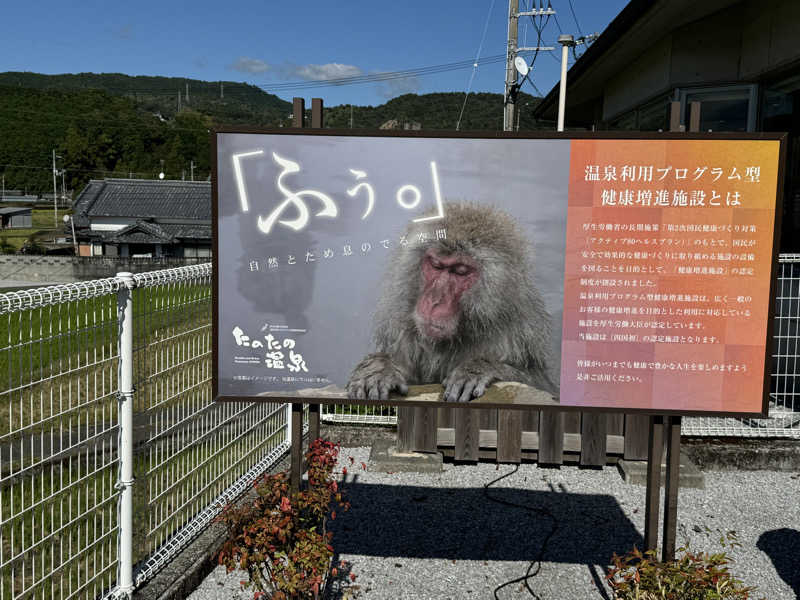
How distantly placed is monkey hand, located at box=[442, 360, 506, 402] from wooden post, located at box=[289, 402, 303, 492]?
36.1 inches

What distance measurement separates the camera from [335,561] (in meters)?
4.58

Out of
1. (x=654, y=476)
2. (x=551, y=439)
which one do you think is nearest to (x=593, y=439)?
(x=551, y=439)

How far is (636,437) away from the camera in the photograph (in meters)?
6.06

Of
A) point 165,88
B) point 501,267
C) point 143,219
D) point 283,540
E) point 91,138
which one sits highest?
point 165,88

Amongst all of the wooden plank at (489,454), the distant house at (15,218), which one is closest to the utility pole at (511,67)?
the wooden plank at (489,454)

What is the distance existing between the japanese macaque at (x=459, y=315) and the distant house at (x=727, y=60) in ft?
17.3

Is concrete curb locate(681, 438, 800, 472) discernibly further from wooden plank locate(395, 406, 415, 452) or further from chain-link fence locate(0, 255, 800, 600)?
chain-link fence locate(0, 255, 800, 600)

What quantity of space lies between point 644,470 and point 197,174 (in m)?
106

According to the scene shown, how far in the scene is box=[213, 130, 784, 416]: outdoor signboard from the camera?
3.52 meters

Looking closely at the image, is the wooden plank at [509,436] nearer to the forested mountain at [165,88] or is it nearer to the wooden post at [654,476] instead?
the wooden post at [654,476]

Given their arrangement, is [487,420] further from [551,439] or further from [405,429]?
[405,429]

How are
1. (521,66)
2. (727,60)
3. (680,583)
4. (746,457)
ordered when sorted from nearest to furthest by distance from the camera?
(680,583) → (746,457) → (727,60) → (521,66)

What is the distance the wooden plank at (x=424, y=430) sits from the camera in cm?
610

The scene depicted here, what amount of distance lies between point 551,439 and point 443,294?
9.53 feet
